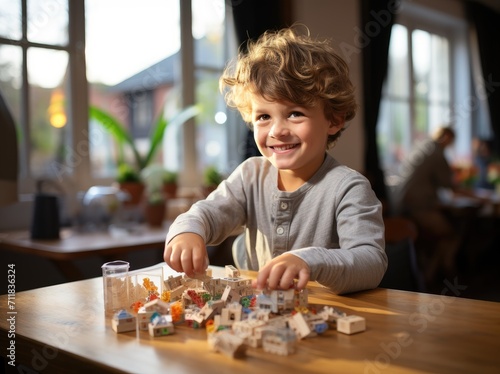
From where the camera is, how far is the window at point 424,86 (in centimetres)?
610

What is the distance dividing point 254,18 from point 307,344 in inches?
144

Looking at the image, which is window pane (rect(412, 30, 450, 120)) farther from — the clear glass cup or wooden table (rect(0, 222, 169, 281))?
the clear glass cup

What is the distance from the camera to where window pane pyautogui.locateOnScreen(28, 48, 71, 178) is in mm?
3146

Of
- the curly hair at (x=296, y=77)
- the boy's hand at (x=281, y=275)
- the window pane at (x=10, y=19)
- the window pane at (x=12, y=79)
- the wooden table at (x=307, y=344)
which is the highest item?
the window pane at (x=10, y=19)

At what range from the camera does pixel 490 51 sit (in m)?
7.33

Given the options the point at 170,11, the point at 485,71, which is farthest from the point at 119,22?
the point at 485,71

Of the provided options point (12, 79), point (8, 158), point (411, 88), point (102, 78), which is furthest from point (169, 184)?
point (411, 88)

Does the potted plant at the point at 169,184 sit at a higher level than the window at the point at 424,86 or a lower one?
lower

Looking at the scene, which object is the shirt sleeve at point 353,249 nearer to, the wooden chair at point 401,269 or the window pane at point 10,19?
the wooden chair at point 401,269

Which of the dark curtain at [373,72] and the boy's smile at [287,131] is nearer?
the boy's smile at [287,131]

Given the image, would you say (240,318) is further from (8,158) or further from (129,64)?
(129,64)

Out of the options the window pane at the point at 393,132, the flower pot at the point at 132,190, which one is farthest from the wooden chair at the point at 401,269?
the window pane at the point at 393,132

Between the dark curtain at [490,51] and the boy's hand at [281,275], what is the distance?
22.9 ft

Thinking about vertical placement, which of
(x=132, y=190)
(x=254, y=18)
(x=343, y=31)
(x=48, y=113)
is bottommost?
(x=132, y=190)
